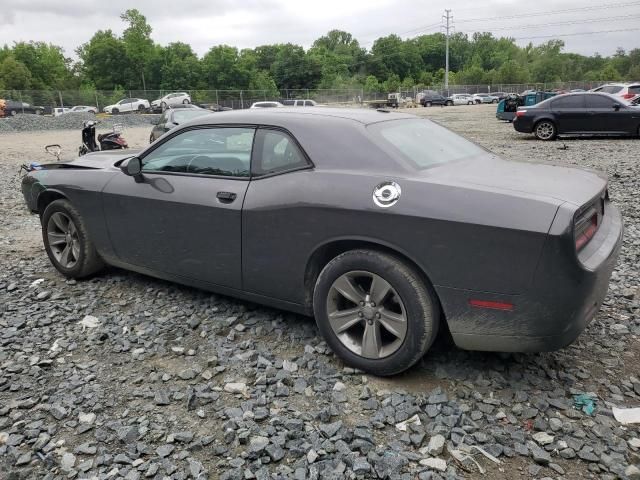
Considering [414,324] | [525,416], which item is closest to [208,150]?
[414,324]

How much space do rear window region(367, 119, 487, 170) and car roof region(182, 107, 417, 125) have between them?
0.37 feet

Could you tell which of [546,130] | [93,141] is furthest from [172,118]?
[546,130]

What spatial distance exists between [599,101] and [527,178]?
593 inches

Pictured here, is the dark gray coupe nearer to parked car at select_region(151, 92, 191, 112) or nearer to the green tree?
parked car at select_region(151, 92, 191, 112)

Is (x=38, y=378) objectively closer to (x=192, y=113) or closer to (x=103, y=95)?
(x=192, y=113)

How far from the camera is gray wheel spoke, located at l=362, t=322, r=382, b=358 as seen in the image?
124 inches

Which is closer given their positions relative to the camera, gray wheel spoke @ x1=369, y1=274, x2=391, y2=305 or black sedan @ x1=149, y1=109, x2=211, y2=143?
gray wheel spoke @ x1=369, y1=274, x2=391, y2=305

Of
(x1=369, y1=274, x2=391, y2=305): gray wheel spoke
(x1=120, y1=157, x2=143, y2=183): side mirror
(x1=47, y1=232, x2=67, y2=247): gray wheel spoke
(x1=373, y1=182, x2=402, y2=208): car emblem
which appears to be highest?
(x1=120, y1=157, x2=143, y2=183): side mirror

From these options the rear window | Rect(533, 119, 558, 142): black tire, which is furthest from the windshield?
the rear window

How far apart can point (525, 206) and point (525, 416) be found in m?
1.10

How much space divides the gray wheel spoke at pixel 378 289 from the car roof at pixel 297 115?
3.61 feet

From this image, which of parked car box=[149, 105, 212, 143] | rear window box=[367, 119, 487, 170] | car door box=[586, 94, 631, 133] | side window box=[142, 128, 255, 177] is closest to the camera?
rear window box=[367, 119, 487, 170]

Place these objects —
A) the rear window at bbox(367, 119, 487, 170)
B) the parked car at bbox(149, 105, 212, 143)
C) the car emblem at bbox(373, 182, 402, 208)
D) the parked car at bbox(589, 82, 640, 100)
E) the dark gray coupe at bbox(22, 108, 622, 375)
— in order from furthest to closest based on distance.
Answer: the parked car at bbox(589, 82, 640, 100) < the parked car at bbox(149, 105, 212, 143) < the rear window at bbox(367, 119, 487, 170) < the car emblem at bbox(373, 182, 402, 208) < the dark gray coupe at bbox(22, 108, 622, 375)

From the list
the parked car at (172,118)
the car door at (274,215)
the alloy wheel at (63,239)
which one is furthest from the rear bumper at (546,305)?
the parked car at (172,118)
